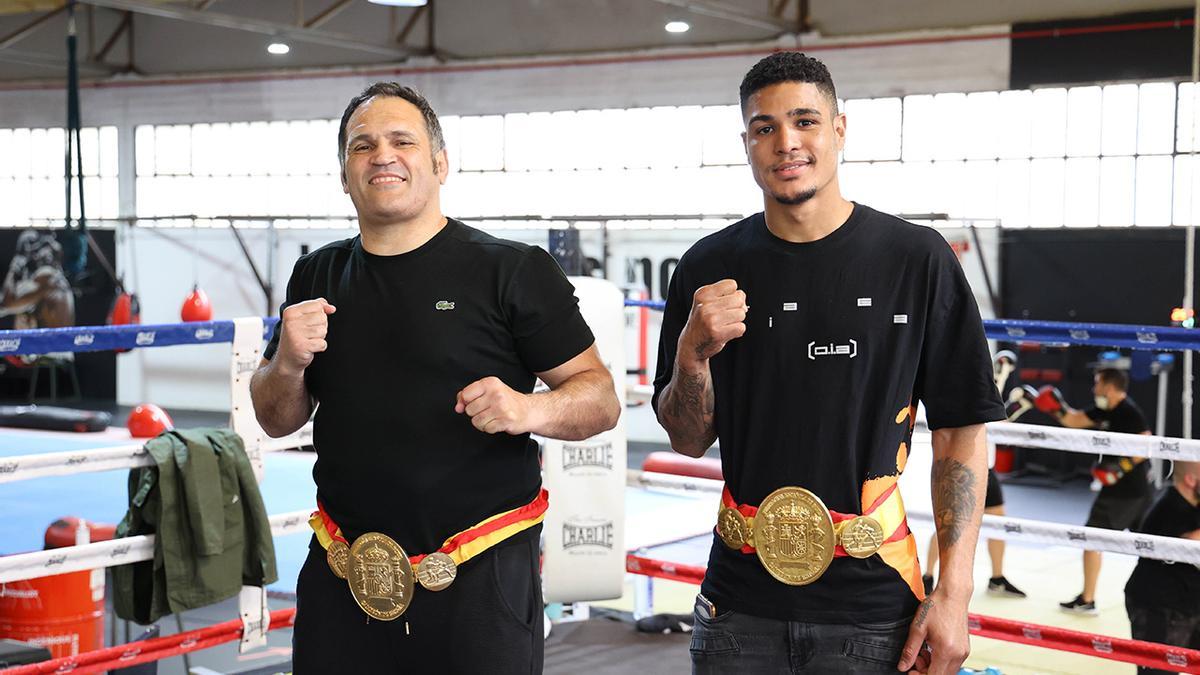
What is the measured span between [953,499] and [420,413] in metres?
0.94

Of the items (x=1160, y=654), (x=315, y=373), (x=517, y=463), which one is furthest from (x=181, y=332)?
(x=1160, y=654)

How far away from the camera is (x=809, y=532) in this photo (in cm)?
206

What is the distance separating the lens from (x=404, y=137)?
2.33 meters

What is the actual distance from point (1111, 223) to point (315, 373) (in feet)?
38.2

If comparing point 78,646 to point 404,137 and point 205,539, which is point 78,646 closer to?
point 205,539

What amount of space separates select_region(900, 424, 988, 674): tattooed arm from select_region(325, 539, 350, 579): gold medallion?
98 centimetres

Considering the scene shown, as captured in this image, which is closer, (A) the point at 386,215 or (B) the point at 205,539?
(A) the point at 386,215

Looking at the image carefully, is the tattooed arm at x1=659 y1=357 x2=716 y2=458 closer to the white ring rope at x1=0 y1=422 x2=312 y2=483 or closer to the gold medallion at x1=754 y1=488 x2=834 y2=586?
the gold medallion at x1=754 y1=488 x2=834 y2=586

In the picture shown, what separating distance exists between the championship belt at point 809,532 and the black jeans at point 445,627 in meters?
0.45

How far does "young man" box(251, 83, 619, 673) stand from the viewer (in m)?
2.22

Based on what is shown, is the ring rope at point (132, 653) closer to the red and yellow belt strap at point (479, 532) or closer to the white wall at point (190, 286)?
the red and yellow belt strap at point (479, 532)

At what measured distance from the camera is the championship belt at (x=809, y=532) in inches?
81.4

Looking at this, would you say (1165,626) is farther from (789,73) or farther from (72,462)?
(72,462)

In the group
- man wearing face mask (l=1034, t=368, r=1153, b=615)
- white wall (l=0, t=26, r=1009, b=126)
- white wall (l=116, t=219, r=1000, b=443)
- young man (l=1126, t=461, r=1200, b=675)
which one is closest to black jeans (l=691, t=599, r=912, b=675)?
young man (l=1126, t=461, r=1200, b=675)
